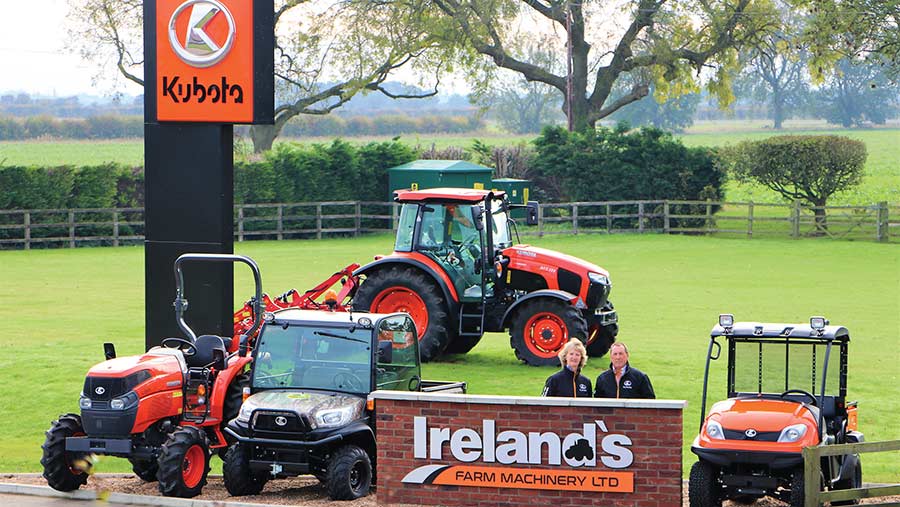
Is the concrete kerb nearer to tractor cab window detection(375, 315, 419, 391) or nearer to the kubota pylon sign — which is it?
tractor cab window detection(375, 315, 419, 391)

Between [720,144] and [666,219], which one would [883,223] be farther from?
[720,144]

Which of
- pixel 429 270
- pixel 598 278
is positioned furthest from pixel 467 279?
pixel 598 278

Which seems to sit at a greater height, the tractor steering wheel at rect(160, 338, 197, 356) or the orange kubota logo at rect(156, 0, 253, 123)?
the orange kubota logo at rect(156, 0, 253, 123)

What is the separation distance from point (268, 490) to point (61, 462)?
1.80 meters

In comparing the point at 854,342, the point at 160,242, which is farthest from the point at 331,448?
the point at 854,342

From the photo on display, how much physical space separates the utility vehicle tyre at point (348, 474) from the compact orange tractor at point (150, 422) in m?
1.22

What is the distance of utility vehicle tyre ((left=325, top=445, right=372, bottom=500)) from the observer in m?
11.4

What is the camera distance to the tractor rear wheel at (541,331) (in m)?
18.8

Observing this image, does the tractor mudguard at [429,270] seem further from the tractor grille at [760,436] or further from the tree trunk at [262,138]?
the tree trunk at [262,138]

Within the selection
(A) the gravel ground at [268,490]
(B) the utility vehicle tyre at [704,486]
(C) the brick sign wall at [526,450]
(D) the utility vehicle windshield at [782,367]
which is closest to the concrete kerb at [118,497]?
(A) the gravel ground at [268,490]

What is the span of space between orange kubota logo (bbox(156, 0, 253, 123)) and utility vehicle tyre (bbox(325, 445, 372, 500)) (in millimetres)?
5044

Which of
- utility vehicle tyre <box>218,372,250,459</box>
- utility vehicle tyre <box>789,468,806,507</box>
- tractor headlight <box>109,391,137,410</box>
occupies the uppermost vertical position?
tractor headlight <box>109,391,137,410</box>

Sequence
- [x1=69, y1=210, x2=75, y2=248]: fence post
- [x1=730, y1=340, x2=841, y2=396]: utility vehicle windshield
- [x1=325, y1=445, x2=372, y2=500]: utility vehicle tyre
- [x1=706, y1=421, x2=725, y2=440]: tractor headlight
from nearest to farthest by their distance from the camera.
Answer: [x1=706, y1=421, x2=725, y2=440]: tractor headlight → [x1=730, y1=340, x2=841, y2=396]: utility vehicle windshield → [x1=325, y1=445, x2=372, y2=500]: utility vehicle tyre → [x1=69, y1=210, x2=75, y2=248]: fence post

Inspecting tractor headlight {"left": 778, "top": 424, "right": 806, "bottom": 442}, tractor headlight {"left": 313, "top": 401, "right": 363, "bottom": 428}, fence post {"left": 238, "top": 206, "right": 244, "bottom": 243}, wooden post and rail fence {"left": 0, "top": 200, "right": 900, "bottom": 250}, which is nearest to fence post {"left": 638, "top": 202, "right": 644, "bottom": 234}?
wooden post and rail fence {"left": 0, "top": 200, "right": 900, "bottom": 250}
